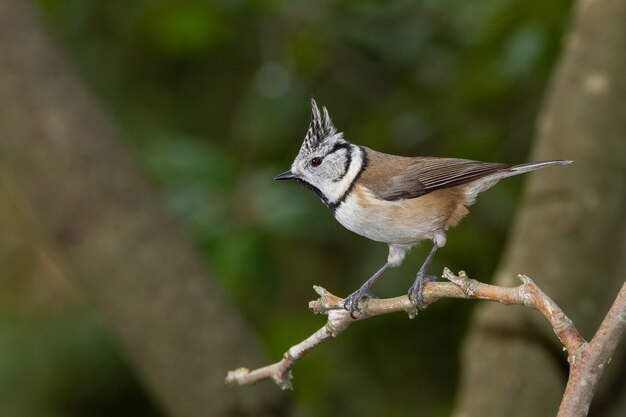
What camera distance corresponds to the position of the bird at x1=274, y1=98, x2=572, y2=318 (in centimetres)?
330

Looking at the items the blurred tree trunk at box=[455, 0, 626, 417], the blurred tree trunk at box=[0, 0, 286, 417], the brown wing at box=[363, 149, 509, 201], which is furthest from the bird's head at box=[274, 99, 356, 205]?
the blurred tree trunk at box=[0, 0, 286, 417]

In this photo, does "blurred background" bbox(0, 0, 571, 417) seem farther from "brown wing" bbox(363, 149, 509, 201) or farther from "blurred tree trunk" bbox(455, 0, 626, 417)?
"brown wing" bbox(363, 149, 509, 201)

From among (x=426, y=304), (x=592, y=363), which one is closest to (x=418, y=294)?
(x=426, y=304)

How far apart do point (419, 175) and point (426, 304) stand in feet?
3.11

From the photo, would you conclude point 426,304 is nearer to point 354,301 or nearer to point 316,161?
point 354,301

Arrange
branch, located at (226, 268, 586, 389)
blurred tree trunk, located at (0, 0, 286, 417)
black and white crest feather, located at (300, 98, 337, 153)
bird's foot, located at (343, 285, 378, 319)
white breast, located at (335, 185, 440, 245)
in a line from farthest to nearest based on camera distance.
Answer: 1. blurred tree trunk, located at (0, 0, 286, 417)
2. black and white crest feather, located at (300, 98, 337, 153)
3. white breast, located at (335, 185, 440, 245)
4. bird's foot, located at (343, 285, 378, 319)
5. branch, located at (226, 268, 586, 389)

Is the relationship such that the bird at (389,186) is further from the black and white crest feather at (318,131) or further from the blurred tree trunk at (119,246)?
the blurred tree trunk at (119,246)

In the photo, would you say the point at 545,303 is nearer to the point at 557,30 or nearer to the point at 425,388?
the point at 557,30

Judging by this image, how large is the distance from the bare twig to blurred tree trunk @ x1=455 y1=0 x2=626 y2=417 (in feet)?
6.86

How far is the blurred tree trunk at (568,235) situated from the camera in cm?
405

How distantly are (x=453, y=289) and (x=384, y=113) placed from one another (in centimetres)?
309

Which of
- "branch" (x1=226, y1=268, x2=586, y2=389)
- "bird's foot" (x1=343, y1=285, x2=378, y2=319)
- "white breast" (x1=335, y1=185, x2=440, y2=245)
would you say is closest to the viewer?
"branch" (x1=226, y1=268, x2=586, y2=389)

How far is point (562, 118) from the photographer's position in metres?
4.20

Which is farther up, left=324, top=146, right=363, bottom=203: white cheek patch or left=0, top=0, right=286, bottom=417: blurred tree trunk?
left=0, top=0, right=286, bottom=417: blurred tree trunk
